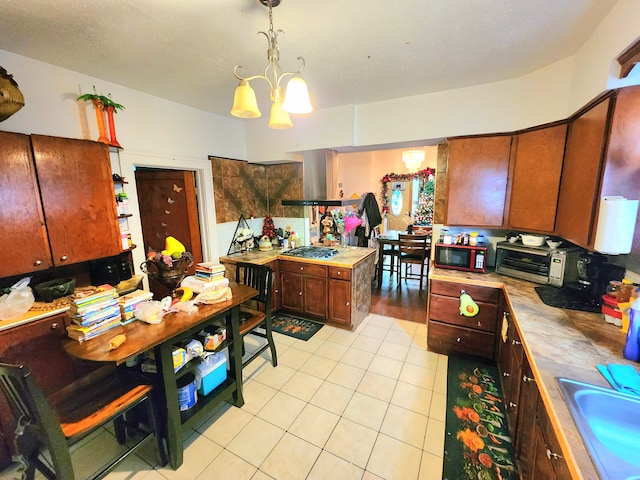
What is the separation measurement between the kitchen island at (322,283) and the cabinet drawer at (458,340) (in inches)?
35.6

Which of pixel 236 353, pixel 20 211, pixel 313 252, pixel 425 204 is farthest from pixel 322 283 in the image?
pixel 425 204

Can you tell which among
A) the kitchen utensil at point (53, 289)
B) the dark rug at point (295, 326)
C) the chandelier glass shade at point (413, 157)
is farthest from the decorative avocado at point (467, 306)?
the chandelier glass shade at point (413, 157)

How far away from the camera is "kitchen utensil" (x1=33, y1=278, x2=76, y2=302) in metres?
1.83

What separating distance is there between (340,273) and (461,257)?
50.0 inches

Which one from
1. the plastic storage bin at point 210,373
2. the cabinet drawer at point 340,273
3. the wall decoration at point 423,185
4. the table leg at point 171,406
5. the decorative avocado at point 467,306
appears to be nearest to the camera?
the table leg at point 171,406

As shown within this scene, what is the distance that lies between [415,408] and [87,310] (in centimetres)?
229

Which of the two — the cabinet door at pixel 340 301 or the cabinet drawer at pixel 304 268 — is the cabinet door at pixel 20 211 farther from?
the cabinet door at pixel 340 301

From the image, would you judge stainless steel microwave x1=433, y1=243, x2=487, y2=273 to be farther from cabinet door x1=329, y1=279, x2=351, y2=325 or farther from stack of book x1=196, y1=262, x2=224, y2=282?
stack of book x1=196, y1=262, x2=224, y2=282

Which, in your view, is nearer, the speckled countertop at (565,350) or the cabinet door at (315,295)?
the speckled countertop at (565,350)

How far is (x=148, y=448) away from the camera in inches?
68.5

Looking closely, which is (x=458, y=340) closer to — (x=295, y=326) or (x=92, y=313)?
(x=295, y=326)

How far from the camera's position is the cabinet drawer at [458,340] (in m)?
2.42

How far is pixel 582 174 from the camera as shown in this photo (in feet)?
Result: 5.74

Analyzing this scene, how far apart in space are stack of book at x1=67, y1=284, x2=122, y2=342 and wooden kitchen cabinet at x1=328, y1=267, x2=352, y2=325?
80.7 inches
